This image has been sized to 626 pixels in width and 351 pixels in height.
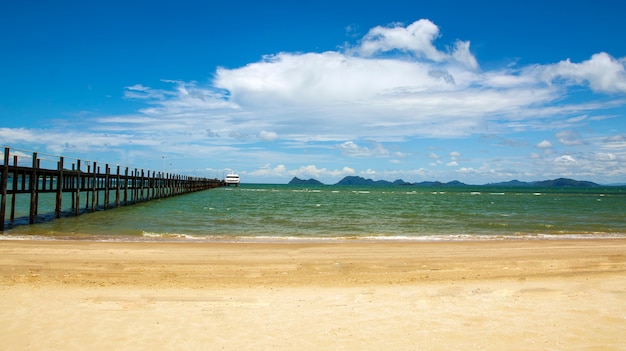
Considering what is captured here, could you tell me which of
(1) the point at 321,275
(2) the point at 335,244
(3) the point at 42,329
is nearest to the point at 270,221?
(2) the point at 335,244

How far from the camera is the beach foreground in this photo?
5.75 m

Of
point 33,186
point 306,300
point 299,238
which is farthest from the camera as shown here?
point 33,186

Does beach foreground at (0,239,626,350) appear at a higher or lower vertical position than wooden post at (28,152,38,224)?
lower

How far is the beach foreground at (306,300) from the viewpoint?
18.9 feet

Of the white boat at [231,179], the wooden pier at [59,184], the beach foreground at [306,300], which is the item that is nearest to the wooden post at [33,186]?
the wooden pier at [59,184]

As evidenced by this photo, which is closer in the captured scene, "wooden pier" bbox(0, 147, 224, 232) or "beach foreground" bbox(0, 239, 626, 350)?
"beach foreground" bbox(0, 239, 626, 350)

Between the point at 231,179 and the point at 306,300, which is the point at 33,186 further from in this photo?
the point at 231,179

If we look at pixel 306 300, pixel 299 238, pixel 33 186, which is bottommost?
pixel 299 238

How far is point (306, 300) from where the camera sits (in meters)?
7.82

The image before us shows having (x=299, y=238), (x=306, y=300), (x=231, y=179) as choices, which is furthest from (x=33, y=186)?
(x=231, y=179)

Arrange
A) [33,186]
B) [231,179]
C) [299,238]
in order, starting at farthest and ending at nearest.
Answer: [231,179] → [33,186] → [299,238]

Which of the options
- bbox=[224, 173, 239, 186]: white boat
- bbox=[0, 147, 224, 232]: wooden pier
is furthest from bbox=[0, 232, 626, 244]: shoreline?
bbox=[224, 173, 239, 186]: white boat

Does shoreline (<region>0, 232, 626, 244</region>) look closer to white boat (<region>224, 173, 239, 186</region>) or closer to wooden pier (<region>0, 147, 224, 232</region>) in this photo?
wooden pier (<region>0, 147, 224, 232</region>)

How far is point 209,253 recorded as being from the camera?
13.3 meters
